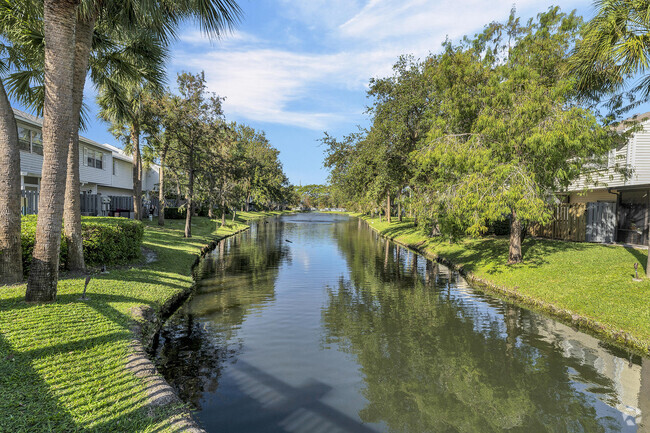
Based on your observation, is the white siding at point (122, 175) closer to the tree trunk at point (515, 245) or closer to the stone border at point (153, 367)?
the stone border at point (153, 367)

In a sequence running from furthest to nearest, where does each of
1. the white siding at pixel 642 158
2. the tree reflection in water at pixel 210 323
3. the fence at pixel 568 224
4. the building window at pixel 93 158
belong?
the building window at pixel 93 158, the fence at pixel 568 224, the white siding at pixel 642 158, the tree reflection in water at pixel 210 323

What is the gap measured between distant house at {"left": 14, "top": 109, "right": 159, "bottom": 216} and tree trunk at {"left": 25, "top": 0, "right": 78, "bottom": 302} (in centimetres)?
1444

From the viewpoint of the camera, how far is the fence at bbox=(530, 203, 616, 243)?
59.6ft

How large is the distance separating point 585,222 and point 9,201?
79.5 ft

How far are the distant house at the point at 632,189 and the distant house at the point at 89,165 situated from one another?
29858 mm

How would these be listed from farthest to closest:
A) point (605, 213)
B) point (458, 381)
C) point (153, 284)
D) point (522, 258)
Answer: point (605, 213) < point (522, 258) < point (153, 284) < point (458, 381)

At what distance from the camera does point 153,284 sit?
35.2ft

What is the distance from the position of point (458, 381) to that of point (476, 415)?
3.29ft

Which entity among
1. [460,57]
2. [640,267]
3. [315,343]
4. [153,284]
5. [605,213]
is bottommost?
[315,343]

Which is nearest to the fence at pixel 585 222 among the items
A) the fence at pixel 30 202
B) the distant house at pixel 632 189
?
the distant house at pixel 632 189

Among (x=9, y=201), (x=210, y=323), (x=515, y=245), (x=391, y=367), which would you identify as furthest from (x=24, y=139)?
(x=515, y=245)

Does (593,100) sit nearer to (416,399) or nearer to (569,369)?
(569,369)

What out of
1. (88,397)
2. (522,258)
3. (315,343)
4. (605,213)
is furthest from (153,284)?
(605,213)

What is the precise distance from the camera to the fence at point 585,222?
18156mm
